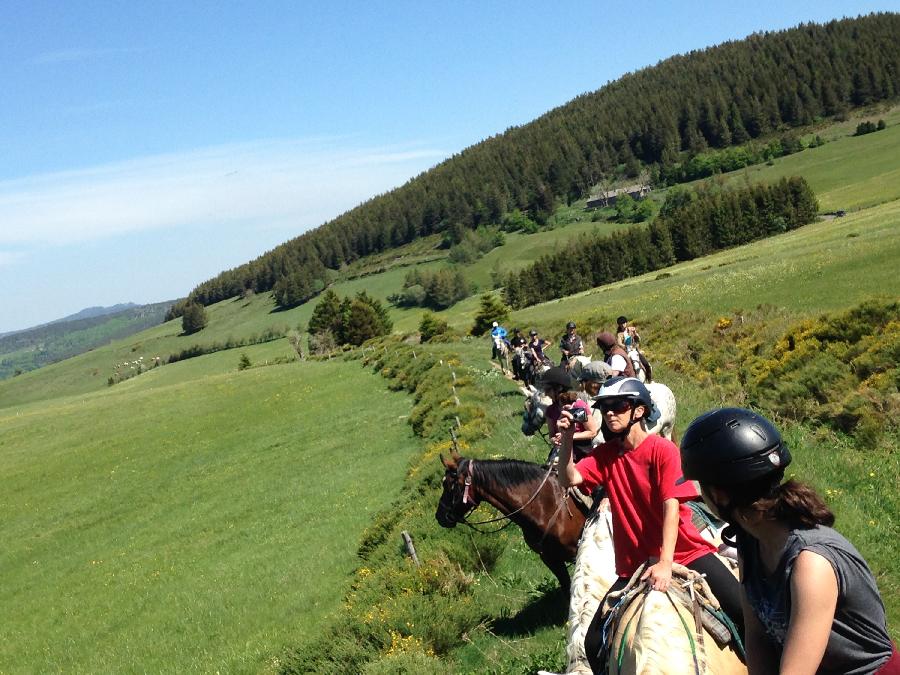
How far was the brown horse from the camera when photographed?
8.40 m

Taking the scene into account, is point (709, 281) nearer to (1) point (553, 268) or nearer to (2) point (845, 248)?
(2) point (845, 248)

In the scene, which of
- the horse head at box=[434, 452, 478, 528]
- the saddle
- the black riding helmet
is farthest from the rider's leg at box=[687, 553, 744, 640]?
the horse head at box=[434, 452, 478, 528]

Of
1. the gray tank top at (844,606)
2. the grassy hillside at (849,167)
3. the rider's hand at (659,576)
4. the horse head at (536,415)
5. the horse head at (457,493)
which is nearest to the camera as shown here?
the gray tank top at (844,606)

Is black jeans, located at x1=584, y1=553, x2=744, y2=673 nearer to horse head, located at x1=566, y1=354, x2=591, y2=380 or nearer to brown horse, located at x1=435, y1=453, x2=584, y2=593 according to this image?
brown horse, located at x1=435, y1=453, x2=584, y2=593

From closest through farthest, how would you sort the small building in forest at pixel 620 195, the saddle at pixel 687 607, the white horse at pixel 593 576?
the saddle at pixel 687 607 < the white horse at pixel 593 576 < the small building in forest at pixel 620 195

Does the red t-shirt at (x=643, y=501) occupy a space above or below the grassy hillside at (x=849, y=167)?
above

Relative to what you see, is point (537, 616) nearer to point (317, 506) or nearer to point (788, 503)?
point (788, 503)

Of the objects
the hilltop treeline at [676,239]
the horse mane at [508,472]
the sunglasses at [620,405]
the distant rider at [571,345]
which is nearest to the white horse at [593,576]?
the sunglasses at [620,405]

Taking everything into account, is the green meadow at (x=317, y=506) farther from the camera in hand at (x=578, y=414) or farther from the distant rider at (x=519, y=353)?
the camera in hand at (x=578, y=414)

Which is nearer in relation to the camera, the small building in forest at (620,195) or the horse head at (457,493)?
the horse head at (457,493)

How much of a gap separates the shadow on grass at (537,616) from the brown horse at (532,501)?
0.34m

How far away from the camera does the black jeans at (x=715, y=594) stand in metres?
4.68

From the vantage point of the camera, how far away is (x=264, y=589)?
17.6 meters

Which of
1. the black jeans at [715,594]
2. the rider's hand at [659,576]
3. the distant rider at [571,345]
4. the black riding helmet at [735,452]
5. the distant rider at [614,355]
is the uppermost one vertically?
the black riding helmet at [735,452]
